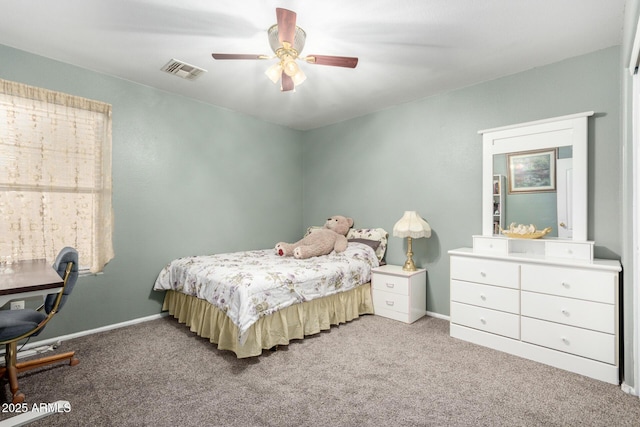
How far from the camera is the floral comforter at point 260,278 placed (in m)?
2.37

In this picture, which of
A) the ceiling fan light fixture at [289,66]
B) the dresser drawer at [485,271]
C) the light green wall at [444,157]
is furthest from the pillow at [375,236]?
the ceiling fan light fixture at [289,66]

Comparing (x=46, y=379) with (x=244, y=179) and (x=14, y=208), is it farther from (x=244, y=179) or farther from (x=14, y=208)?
(x=244, y=179)

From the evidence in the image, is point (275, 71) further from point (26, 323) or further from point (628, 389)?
point (628, 389)

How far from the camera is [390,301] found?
10.8 feet

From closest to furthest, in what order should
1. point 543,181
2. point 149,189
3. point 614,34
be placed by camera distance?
point 614,34
point 543,181
point 149,189

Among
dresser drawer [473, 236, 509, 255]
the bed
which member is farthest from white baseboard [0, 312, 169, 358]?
dresser drawer [473, 236, 509, 255]

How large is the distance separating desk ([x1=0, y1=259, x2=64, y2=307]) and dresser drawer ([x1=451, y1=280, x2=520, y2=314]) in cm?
293

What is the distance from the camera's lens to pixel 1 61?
247 centimetres

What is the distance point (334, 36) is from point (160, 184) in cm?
237

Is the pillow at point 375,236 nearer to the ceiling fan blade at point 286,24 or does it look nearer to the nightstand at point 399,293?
the nightstand at point 399,293

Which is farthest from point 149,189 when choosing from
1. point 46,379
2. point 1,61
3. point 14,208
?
point 46,379

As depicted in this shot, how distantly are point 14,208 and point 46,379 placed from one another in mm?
1400

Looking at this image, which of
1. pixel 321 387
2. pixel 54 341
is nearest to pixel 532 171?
pixel 321 387

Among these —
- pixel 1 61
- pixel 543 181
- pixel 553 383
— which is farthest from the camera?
pixel 543 181
